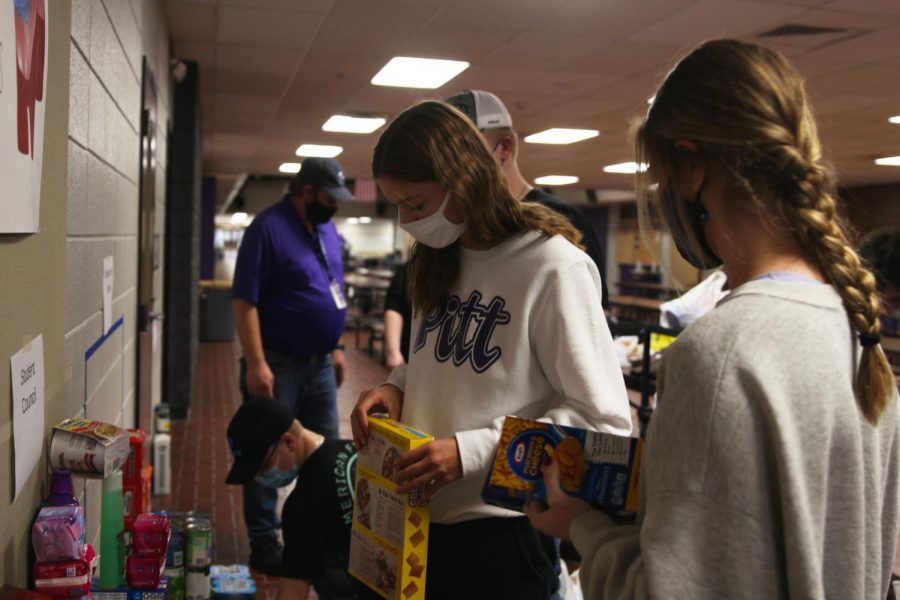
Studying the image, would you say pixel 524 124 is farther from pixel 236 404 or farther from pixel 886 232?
pixel 886 232

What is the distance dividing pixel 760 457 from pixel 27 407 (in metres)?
1.04

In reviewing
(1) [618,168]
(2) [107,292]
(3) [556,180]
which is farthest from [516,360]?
(3) [556,180]

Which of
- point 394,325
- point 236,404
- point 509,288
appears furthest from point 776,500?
point 236,404

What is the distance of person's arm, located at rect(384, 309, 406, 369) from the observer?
3.55 metres

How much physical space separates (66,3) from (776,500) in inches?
55.8

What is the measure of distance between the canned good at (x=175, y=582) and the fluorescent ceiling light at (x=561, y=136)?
8.41m

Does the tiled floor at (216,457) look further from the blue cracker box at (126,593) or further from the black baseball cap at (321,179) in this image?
the blue cracker box at (126,593)

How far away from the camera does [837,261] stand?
897 mm

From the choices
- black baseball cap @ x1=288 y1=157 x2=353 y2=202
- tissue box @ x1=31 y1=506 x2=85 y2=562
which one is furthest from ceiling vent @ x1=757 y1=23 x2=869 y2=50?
tissue box @ x1=31 y1=506 x2=85 y2=562

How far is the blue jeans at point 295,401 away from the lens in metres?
3.51

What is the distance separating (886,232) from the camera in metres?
2.79

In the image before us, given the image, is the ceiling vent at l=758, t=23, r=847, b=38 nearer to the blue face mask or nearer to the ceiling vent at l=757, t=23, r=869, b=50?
the ceiling vent at l=757, t=23, r=869, b=50

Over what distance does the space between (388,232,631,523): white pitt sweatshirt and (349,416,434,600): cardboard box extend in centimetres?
9

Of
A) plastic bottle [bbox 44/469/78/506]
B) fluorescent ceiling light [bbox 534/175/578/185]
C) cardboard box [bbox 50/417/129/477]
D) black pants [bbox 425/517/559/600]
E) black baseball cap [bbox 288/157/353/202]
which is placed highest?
fluorescent ceiling light [bbox 534/175/578/185]
